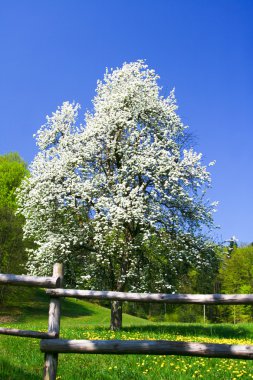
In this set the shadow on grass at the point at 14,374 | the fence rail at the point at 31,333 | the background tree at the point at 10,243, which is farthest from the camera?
the background tree at the point at 10,243

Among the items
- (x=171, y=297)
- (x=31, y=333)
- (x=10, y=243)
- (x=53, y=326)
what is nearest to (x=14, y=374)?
(x=31, y=333)

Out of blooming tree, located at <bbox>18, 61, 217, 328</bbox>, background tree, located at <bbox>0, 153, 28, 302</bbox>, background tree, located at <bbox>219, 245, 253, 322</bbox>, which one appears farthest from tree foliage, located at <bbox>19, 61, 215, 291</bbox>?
background tree, located at <bbox>219, 245, 253, 322</bbox>

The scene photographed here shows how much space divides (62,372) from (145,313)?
6972cm

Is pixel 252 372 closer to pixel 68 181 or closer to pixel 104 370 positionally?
pixel 104 370

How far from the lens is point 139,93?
1070 inches

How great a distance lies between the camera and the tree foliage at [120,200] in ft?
80.4

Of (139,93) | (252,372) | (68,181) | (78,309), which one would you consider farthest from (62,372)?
(78,309)

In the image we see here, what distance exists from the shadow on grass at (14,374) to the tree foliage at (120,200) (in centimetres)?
1412

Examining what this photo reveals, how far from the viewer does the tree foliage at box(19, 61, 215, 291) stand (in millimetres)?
24500

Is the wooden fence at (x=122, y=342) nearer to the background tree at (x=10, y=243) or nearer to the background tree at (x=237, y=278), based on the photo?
the background tree at (x=10, y=243)

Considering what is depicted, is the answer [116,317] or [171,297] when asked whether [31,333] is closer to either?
[171,297]

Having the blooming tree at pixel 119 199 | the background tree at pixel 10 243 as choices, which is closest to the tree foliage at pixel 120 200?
the blooming tree at pixel 119 199

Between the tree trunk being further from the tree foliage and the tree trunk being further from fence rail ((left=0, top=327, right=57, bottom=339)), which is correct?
fence rail ((left=0, top=327, right=57, bottom=339))

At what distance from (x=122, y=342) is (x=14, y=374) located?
9.66 feet
